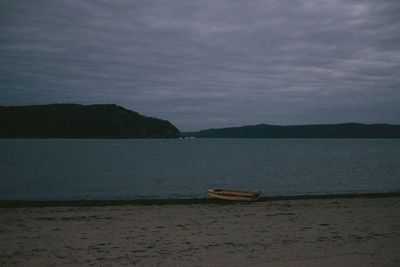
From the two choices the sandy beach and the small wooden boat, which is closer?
the sandy beach

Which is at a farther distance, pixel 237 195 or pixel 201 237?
pixel 237 195

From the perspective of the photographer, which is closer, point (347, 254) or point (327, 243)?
point (347, 254)

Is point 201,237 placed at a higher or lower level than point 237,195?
higher

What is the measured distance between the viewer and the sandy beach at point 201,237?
9.34 metres

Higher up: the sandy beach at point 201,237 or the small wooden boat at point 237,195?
the sandy beach at point 201,237

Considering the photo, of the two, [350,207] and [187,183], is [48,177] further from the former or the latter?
[350,207]

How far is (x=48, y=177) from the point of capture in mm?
42406

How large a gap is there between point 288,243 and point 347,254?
1747 millimetres

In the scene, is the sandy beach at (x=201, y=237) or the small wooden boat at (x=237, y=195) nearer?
the sandy beach at (x=201, y=237)

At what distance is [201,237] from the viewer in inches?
464

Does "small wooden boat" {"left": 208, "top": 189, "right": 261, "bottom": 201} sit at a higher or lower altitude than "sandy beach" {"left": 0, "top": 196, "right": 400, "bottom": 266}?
lower

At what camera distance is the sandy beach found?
30.7ft

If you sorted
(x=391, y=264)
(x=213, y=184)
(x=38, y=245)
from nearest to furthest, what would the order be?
1. (x=391, y=264)
2. (x=38, y=245)
3. (x=213, y=184)

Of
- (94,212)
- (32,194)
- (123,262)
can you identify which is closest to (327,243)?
(123,262)
